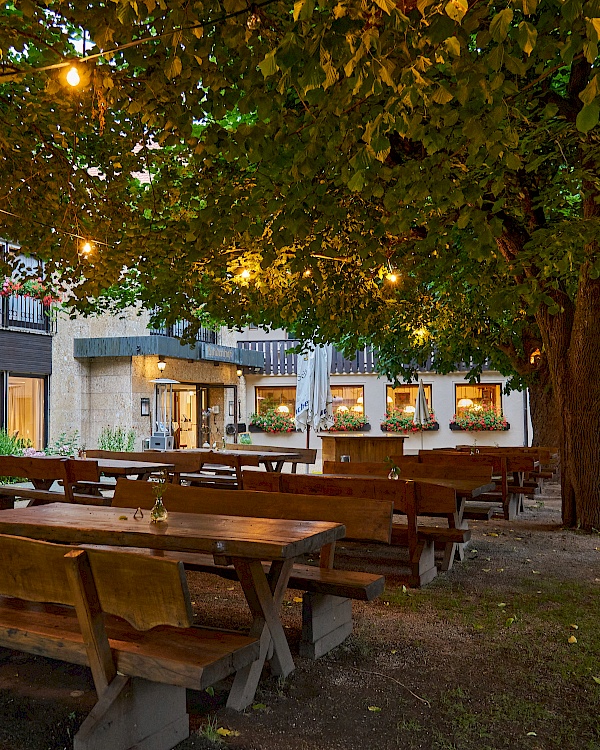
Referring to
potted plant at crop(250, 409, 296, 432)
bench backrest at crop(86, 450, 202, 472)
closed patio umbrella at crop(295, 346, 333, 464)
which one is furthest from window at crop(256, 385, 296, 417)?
bench backrest at crop(86, 450, 202, 472)

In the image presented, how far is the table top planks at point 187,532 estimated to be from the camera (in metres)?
3.39

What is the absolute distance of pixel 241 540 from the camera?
3.41 m

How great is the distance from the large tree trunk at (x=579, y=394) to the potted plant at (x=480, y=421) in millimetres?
17119

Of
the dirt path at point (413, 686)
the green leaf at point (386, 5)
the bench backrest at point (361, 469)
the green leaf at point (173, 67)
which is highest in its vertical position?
the green leaf at point (173, 67)

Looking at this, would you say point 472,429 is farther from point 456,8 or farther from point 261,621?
point 456,8

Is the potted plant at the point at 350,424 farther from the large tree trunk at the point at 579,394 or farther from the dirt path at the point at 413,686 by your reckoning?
the dirt path at the point at 413,686

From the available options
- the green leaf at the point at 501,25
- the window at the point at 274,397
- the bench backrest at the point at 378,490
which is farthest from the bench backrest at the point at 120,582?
the window at the point at 274,397

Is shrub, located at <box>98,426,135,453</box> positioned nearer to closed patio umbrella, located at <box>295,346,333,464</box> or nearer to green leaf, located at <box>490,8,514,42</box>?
closed patio umbrella, located at <box>295,346,333,464</box>

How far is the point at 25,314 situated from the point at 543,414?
13.6 metres

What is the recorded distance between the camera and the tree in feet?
13.4

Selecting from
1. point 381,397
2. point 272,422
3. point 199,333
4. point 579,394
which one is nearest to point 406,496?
point 579,394

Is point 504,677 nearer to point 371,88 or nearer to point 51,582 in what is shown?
point 51,582

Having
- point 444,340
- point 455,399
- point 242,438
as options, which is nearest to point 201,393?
point 242,438

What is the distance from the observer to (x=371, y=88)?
3842mm
